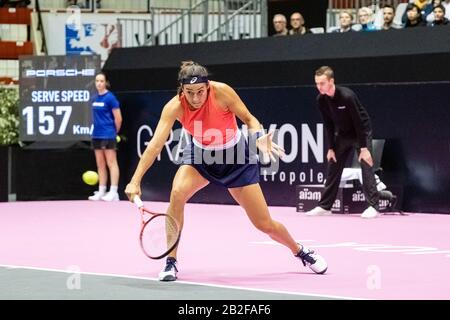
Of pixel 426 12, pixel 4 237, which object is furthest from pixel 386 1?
pixel 4 237

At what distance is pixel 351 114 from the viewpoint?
602 inches

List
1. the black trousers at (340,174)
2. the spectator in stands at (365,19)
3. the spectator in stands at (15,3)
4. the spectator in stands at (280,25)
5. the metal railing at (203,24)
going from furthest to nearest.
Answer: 1. the spectator in stands at (15,3)
2. the metal railing at (203,24)
3. the spectator in stands at (280,25)
4. the spectator in stands at (365,19)
5. the black trousers at (340,174)

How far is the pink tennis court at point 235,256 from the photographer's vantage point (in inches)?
341

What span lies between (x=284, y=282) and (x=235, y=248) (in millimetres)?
2875

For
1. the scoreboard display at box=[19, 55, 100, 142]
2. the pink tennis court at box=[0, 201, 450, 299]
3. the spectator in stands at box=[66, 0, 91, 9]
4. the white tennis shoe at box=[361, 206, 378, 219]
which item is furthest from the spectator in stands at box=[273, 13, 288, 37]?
the spectator in stands at box=[66, 0, 91, 9]

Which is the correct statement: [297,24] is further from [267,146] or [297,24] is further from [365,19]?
[267,146]

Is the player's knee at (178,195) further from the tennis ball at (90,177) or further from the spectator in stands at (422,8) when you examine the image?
the tennis ball at (90,177)

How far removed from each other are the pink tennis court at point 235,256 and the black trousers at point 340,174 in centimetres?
31

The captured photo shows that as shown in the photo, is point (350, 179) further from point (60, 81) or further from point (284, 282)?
point (284, 282)

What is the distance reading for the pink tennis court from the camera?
28.4 feet

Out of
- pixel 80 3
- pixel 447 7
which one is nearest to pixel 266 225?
pixel 447 7

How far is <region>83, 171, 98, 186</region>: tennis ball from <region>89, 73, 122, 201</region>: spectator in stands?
0.19m

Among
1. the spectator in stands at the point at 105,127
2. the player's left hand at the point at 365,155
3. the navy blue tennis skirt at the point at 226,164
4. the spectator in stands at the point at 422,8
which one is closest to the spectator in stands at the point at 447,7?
the spectator in stands at the point at 422,8

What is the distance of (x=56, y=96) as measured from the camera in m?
19.9
